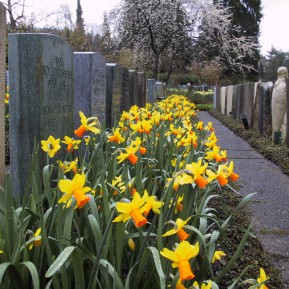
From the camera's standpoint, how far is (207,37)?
2502cm

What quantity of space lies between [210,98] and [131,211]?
28.2 meters

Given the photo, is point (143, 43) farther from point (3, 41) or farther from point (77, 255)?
point (77, 255)

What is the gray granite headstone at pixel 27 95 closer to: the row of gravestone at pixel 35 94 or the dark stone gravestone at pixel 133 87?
the row of gravestone at pixel 35 94

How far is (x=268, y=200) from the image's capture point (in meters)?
4.27

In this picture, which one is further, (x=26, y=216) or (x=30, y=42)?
(x=30, y=42)

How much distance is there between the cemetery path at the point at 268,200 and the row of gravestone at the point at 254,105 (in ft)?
3.61

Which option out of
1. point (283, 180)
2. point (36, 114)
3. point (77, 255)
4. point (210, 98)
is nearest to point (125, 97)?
point (283, 180)

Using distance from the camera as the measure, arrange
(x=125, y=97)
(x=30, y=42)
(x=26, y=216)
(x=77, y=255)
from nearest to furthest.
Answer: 1. (x=77, y=255)
2. (x=26, y=216)
3. (x=30, y=42)
4. (x=125, y=97)

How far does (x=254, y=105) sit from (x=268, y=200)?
23.3ft

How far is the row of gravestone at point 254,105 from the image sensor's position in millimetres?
9445

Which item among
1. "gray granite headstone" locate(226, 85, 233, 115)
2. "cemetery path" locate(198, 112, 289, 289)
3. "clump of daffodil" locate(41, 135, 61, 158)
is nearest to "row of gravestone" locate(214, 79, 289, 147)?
"gray granite headstone" locate(226, 85, 233, 115)

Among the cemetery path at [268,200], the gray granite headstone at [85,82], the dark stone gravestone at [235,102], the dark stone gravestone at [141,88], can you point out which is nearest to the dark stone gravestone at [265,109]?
the cemetery path at [268,200]

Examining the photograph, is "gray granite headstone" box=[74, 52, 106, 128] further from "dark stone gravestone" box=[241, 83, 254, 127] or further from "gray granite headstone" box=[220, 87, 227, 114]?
"gray granite headstone" box=[220, 87, 227, 114]

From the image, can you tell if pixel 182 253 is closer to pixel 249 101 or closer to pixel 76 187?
pixel 76 187
